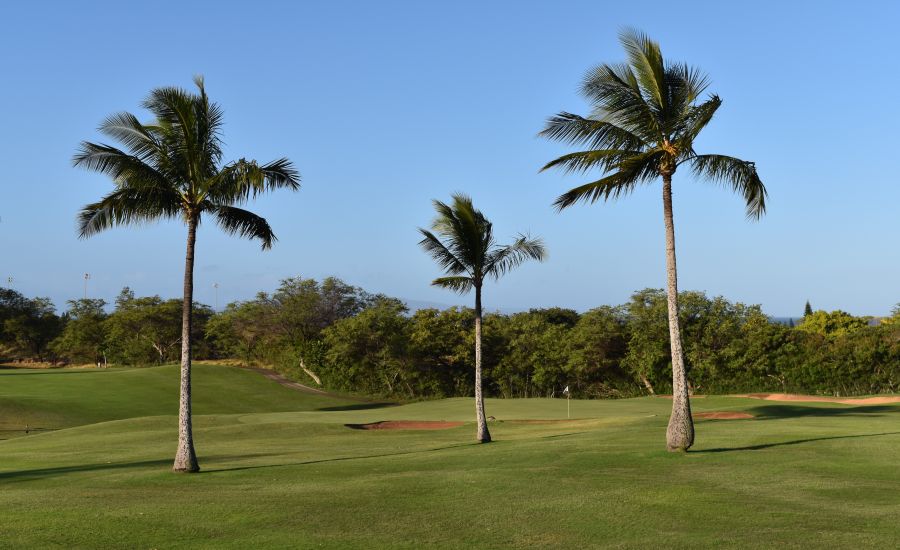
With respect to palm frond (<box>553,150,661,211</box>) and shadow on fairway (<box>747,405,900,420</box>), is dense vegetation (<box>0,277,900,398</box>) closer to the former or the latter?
shadow on fairway (<box>747,405,900,420</box>)

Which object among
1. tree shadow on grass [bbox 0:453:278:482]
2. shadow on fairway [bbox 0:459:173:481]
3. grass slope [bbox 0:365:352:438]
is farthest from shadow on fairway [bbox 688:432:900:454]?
grass slope [bbox 0:365:352:438]

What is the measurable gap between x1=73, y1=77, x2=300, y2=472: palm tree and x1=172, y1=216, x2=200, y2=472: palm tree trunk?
0.08ft

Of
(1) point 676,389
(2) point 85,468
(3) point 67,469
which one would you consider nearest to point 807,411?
(1) point 676,389

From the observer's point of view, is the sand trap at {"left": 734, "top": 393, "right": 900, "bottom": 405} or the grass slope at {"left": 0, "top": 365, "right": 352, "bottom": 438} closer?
the grass slope at {"left": 0, "top": 365, "right": 352, "bottom": 438}

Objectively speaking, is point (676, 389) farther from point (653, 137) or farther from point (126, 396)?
point (126, 396)

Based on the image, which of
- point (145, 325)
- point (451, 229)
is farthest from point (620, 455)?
point (145, 325)

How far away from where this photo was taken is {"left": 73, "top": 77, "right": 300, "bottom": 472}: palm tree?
18.7 metres

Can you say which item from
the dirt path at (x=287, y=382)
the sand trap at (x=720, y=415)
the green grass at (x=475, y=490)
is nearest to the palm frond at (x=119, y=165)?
the green grass at (x=475, y=490)

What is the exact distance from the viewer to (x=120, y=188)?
19.4 m

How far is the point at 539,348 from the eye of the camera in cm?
5506

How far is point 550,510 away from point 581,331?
1643 inches

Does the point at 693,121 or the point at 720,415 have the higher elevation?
the point at 693,121

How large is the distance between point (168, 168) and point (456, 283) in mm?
10355

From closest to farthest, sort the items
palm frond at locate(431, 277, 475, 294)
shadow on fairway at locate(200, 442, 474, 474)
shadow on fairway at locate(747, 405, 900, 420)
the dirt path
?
shadow on fairway at locate(200, 442, 474, 474) < palm frond at locate(431, 277, 475, 294) < shadow on fairway at locate(747, 405, 900, 420) < the dirt path
